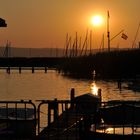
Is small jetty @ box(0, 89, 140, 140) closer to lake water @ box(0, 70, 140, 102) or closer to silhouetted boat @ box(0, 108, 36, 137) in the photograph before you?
silhouetted boat @ box(0, 108, 36, 137)

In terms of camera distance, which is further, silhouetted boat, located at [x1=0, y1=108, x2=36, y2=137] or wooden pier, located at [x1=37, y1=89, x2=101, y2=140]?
silhouetted boat, located at [x1=0, y1=108, x2=36, y2=137]

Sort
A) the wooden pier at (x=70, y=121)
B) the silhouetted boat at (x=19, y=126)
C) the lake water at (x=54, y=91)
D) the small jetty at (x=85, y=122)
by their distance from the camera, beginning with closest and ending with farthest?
the small jetty at (x=85, y=122) < the wooden pier at (x=70, y=121) < the silhouetted boat at (x=19, y=126) < the lake water at (x=54, y=91)

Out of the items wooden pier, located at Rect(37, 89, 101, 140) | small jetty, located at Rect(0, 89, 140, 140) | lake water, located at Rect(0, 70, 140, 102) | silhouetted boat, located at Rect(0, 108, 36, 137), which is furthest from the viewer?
lake water, located at Rect(0, 70, 140, 102)

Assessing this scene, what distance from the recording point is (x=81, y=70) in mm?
161875

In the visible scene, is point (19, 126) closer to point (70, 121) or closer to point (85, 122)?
point (70, 121)

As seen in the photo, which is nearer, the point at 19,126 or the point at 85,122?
the point at 85,122

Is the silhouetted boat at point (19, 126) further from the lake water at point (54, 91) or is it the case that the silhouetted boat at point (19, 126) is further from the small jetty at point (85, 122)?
the lake water at point (54, 91)

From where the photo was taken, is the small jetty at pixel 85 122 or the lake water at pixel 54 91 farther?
the lake water at pixel 54 91

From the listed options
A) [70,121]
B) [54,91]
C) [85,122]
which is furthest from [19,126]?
[54,91]

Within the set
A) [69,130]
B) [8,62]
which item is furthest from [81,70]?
[69,130]

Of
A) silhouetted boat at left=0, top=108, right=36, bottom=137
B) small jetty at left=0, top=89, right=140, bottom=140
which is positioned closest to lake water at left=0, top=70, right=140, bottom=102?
small jetty at left=0, top=89, right=140, bottom=140

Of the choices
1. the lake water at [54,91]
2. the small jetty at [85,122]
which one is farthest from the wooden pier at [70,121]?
the lake water at [54,91]

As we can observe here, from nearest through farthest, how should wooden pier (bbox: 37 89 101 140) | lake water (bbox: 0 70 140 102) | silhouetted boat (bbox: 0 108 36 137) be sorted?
wooden pier (bbox: 37 89 101 140) → silhouetted boat (bbox: 0 108 36 137) → lake water (bbox: 0 70 140 102)

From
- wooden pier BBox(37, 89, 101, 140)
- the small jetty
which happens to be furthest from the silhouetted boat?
wooden pier BBox(37, 89, 101, 140)
